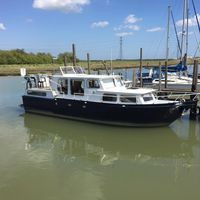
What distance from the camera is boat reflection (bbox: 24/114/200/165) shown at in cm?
1322

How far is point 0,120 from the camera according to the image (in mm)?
19125

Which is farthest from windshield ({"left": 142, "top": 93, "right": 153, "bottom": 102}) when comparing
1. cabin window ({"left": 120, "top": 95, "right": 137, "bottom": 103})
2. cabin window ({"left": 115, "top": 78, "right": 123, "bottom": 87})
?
cabin window ({"left": 115, "top": 78, "right": 123, "bottom": 87})

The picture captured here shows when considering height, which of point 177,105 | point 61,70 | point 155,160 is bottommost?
point 155,160

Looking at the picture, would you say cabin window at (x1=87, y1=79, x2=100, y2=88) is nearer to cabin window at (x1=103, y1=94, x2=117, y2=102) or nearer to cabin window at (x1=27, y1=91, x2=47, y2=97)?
cabin window at (x1=103, y1=94, x2=117, y2=102)

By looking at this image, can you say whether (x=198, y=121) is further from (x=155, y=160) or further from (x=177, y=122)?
(x=155, y=160)

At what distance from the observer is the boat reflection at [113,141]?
520 inches

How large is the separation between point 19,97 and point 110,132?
1514 centimetres

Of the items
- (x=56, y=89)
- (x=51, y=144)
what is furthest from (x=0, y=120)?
(x=51, y=144)

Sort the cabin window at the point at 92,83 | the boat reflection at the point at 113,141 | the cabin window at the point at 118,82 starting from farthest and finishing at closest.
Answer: the cabin window at the point at 118,82 < the cabin window at the point at 92,83 < the boat reflection at the point at 113,141

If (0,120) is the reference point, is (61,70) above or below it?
above

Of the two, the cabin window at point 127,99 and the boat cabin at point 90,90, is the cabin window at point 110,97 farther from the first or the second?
the cabin window at point 127,99

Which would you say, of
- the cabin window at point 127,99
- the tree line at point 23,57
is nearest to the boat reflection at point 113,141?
the cabin window at point 127,99

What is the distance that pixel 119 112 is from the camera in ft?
53.3

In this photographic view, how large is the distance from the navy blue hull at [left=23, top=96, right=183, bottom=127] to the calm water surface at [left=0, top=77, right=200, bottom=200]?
44 cm
